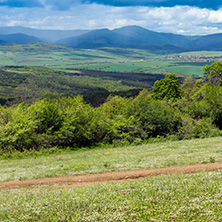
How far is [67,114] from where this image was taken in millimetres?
40125

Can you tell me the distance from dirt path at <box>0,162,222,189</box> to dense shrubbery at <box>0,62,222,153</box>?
17.2m

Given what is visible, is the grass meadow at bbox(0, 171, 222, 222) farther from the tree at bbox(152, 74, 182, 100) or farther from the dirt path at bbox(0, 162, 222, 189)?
the tree at bbox(152, 74, 182, 100)

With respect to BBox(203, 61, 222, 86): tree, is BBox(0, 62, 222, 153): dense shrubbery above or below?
below

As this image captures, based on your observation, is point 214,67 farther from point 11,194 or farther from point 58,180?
point 11,194

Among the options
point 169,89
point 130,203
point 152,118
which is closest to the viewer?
point 130,203

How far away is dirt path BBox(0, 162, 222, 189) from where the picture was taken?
16.7m

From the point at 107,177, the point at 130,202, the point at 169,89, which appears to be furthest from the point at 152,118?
the point at 130,202

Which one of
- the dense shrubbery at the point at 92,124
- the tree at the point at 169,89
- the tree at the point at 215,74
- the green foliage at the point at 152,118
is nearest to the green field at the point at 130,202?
the dense shrubbery at the point at 92,124

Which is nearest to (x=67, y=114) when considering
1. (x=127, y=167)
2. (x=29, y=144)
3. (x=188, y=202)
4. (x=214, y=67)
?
(x=29, y=144)

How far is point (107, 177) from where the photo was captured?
56.6 ft

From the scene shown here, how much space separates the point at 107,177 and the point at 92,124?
22.8 meters

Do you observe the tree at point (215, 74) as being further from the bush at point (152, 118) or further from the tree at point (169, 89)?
the bush at point (152, 118)

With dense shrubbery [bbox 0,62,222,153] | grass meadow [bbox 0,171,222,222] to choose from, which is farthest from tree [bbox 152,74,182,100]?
grass meadow [bbox 0,171,222,222]

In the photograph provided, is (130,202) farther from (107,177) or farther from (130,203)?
(107,177)
